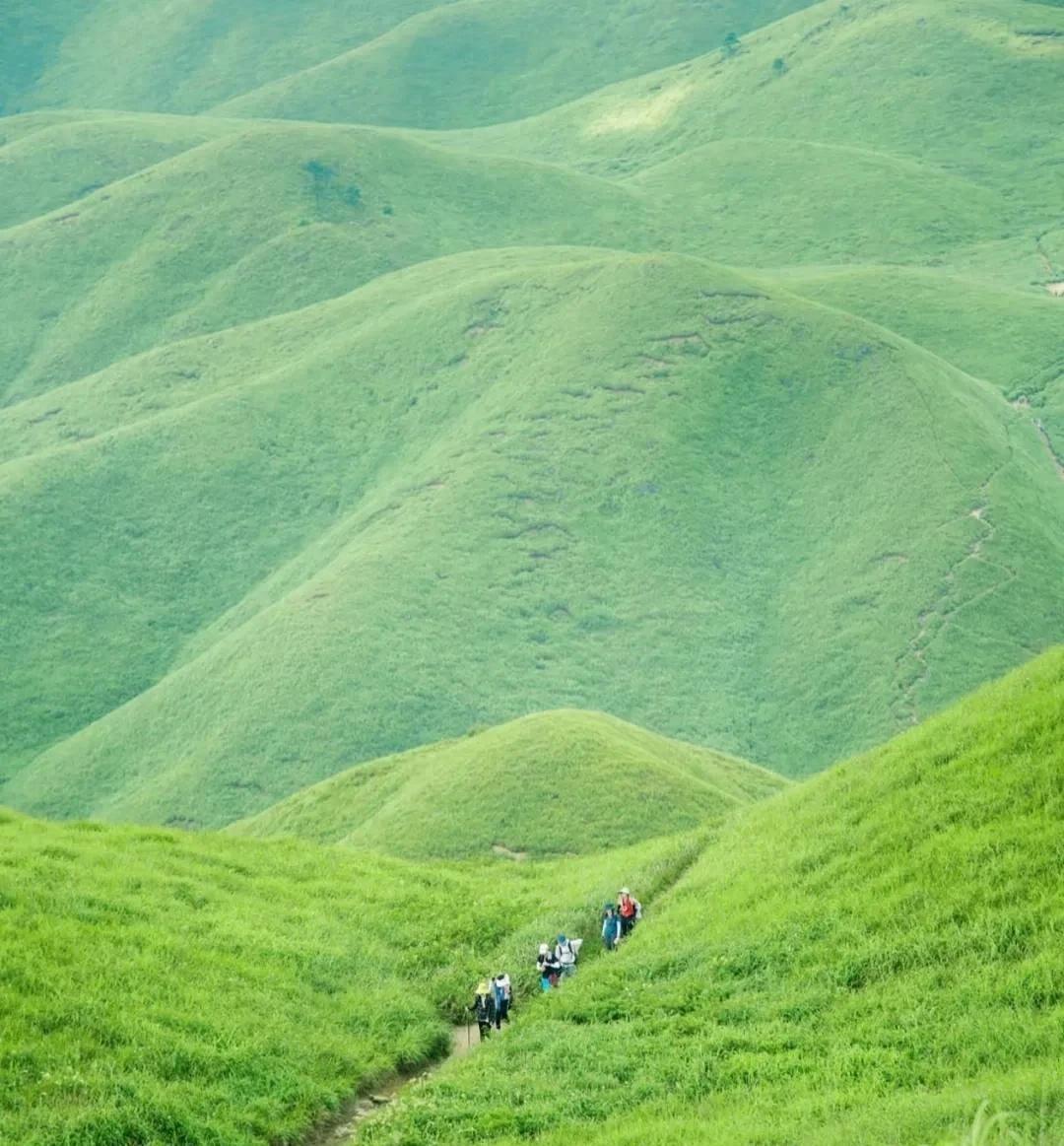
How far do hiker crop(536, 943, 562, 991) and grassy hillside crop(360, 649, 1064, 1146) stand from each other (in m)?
0.87

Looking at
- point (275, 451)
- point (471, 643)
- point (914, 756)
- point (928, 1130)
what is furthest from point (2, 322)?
point (928, 1130)

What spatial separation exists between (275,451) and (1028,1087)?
112809mm

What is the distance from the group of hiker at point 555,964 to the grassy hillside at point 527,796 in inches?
557

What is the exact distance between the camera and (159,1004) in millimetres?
28672

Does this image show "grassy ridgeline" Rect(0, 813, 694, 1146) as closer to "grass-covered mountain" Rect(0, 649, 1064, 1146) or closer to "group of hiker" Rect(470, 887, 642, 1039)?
"grass-covered mountain" Rect(0, 649, 1064, 1146)

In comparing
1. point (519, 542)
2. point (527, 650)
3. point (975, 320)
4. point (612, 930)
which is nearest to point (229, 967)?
point (612, 930)

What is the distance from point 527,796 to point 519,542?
170 ft

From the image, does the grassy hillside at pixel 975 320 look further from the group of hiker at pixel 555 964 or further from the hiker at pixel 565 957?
the hiker at pixel 565 957

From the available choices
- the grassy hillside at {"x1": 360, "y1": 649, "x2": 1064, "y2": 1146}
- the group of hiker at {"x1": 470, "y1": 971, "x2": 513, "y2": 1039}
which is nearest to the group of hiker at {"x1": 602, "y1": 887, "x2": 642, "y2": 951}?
the grassy hillside at {"x1": 360, "y1": 649, "x2": 1064, "y2": 1146}

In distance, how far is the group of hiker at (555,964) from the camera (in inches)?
1231

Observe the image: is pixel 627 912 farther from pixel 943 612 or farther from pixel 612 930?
pixel 943 612

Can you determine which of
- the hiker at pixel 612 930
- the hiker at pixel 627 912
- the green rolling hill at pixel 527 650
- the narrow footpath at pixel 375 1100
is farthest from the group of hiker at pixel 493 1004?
the hiker at pixel 627 912

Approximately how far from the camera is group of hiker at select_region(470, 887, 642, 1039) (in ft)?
103

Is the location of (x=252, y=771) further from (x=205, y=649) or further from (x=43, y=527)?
(x=43, y=527)
